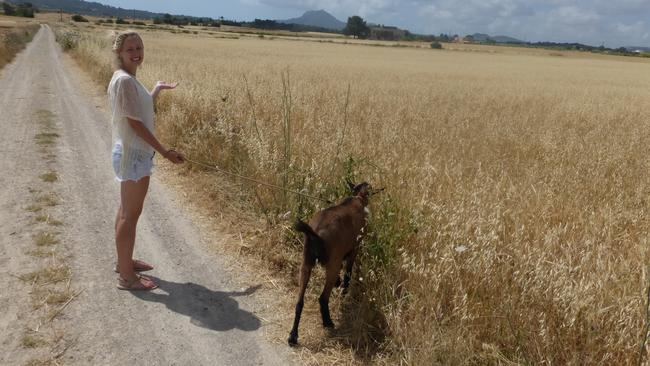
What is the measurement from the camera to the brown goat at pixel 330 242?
289 cm

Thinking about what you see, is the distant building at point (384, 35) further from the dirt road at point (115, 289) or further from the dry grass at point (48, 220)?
the dry grass at point (48, 220)

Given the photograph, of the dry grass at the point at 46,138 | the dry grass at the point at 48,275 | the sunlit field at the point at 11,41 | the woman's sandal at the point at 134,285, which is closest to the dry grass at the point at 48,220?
the dry grass at the point at 48,275

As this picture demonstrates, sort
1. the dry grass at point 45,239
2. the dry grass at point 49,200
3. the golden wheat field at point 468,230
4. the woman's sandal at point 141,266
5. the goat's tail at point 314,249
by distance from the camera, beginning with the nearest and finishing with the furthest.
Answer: the golden wheat field at point 468,230, the goat's tail at point 314,249, the woman's sandal at point 141,266, the dry grass at point 45,239, the dry grass at point 49,200

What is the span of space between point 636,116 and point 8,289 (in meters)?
14.3

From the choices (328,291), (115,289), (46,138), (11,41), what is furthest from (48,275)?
(11,41)

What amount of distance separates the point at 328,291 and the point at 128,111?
208 cm

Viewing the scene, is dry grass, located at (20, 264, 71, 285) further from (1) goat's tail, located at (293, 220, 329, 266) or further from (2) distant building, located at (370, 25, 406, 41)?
(2) distant building, located at (370, 25, 406, 41)

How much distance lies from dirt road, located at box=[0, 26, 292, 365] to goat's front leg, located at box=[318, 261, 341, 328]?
387 mm

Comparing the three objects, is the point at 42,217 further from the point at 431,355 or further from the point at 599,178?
the point at 599,178

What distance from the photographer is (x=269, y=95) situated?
10406 millimetres

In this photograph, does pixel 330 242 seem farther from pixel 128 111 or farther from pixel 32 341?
pixel 32 341

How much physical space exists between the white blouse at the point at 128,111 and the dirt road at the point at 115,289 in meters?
1.18

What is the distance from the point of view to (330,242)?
2959 millimetres

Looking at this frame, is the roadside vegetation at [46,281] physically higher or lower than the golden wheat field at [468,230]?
lower
